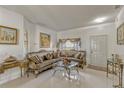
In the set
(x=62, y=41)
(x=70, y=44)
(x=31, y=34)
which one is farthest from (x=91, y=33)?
(x=31, y=34)

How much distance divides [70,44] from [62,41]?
703mm

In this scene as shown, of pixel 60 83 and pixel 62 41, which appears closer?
pixel 60 83

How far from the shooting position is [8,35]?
11.8 feet

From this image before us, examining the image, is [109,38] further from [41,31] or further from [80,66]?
[41,31]

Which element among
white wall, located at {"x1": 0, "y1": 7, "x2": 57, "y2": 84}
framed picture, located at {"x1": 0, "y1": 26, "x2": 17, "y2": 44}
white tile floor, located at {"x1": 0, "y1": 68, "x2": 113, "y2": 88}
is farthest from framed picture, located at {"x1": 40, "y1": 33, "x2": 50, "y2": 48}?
white tile floor, located at {"x1": 0, "y1": 68, "x2": 113, "y2": 88}

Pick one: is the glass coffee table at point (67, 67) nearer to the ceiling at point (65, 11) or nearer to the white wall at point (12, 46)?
the white wall at point (12, 46)

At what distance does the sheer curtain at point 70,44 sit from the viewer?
7.07 m

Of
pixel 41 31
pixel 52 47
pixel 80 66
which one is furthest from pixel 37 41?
pixel 80 66

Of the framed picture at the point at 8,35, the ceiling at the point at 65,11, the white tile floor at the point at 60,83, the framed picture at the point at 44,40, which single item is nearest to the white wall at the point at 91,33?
the framed picture at the point at 44,40

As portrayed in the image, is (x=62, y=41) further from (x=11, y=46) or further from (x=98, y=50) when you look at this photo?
(x=11, y=46)

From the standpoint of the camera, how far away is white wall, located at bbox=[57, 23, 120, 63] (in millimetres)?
5556

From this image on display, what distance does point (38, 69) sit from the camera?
4.06 metres
